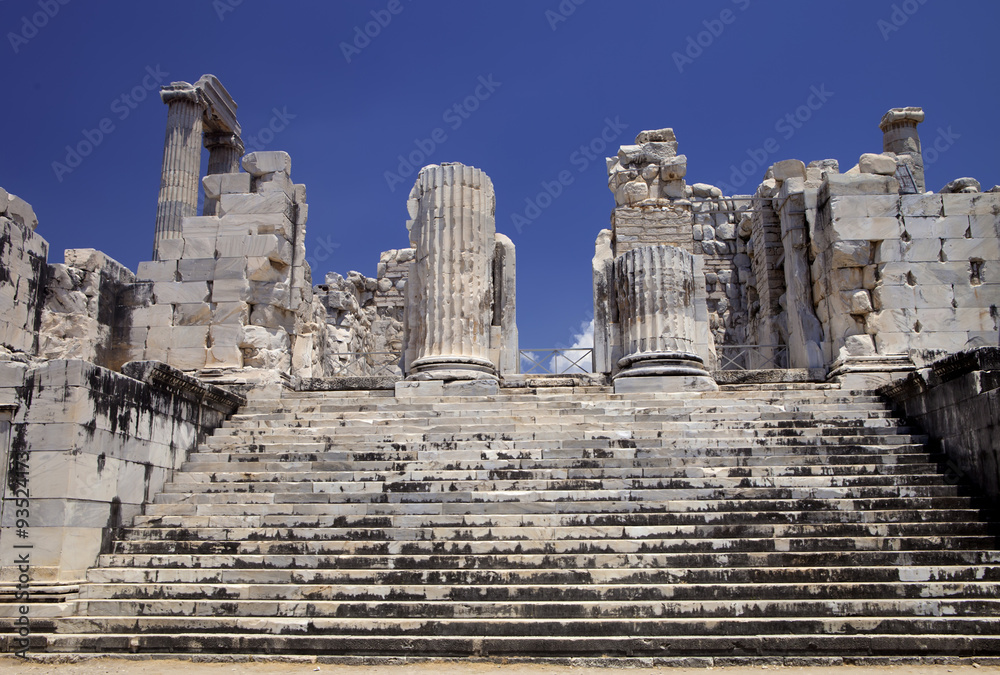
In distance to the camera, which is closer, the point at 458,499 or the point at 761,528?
the point at 761,528

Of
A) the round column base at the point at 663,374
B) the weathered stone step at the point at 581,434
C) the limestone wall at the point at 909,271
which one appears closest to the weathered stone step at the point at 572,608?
the weathered stone step at the point at 581,434

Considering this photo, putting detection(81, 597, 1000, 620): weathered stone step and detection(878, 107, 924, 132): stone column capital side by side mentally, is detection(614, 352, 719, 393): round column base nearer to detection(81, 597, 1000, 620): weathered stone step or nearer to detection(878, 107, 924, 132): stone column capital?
detection(81, 597, 1000, 620): weathered stone step

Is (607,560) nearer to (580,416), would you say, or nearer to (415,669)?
(415,669)

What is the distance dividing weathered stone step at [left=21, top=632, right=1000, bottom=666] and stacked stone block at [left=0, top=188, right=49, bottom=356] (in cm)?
809

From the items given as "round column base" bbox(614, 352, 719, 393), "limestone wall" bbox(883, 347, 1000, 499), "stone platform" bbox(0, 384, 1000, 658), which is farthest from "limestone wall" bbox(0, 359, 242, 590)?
"limestone wall" bbox(883, 347, 1000, 499)

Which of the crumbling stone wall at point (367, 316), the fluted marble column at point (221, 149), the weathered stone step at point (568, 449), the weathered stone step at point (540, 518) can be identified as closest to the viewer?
the weathered stone step at point (540, 518)

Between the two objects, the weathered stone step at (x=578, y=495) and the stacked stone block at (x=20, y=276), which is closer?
the weathered stone step at (x=578, y=495)

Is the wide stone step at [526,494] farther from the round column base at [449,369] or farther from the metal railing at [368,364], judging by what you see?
the metal railing at [368,364]

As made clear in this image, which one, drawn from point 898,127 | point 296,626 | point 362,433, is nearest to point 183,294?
point 362,433

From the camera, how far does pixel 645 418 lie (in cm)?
944

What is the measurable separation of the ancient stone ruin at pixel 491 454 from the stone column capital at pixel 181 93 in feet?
34.1

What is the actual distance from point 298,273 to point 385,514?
6.97 m

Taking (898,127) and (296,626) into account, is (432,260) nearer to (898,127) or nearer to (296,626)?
(296,626)

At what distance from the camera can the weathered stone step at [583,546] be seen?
6.73 meters
